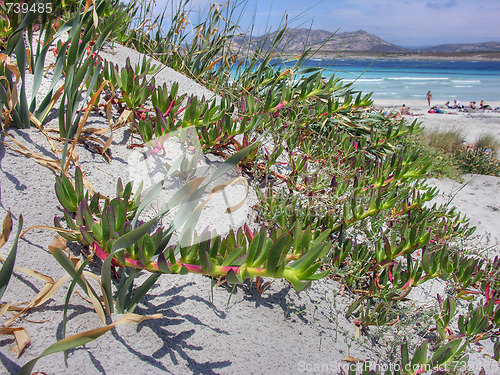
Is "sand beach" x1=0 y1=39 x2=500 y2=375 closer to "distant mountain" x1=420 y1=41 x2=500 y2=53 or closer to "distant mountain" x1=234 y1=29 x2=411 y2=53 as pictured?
"distant mountain" x1=234 y1=29 x2=411 y2=53

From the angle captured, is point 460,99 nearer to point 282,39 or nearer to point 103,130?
point 282,39

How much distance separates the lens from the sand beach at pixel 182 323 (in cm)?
95

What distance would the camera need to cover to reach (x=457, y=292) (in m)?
1.69

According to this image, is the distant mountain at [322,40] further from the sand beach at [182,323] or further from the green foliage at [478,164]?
the green foliage at [478,164]

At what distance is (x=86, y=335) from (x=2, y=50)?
6.64 ft

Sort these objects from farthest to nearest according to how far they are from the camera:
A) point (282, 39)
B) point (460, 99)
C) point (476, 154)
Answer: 1. point (460, 99)
2. point (476, 154)
3. point (282, 39)

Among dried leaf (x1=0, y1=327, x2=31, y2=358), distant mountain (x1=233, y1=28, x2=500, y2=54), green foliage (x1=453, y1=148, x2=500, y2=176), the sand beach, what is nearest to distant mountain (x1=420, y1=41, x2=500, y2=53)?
green foliage (x1=453, y1=148, x2=500, y2=176)

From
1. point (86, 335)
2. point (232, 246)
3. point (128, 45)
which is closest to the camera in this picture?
point (86, 335)

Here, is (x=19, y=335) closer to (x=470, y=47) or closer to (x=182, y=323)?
(x=182, y=323)

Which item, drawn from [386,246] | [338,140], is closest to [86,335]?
[386,246]

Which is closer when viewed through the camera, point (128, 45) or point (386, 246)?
point (386, 246)

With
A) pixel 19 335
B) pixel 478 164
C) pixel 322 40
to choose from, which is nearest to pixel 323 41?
pixel 322 40

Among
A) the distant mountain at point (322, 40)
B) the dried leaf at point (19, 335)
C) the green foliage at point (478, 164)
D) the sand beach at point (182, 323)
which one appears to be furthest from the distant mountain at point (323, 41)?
the green foliage at point (478, 164)

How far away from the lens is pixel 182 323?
1133 millimetres
